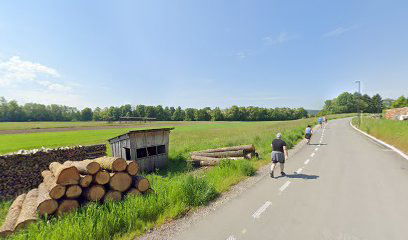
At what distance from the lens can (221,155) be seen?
13719 mm

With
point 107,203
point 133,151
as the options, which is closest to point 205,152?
point 133,151

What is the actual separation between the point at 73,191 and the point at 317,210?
6.57 metres

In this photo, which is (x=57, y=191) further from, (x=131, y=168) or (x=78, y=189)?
(x=131, y=168)

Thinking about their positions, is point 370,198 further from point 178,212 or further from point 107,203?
point 107,203

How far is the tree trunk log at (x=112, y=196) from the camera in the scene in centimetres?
610

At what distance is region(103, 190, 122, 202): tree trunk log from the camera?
610 centimetres

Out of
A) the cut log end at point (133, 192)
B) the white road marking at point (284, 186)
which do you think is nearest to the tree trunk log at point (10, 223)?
the cut log end at point (133, 192)

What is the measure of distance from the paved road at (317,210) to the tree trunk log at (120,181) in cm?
271

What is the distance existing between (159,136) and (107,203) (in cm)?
817

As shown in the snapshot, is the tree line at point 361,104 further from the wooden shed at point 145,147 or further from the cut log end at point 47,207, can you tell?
the cut log end at point 47,207

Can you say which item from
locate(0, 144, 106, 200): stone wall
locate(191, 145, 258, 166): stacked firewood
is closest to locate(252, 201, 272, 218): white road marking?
locate(191, 145, 258, 166): stacked firewood

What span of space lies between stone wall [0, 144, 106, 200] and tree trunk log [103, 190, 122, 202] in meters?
7.73

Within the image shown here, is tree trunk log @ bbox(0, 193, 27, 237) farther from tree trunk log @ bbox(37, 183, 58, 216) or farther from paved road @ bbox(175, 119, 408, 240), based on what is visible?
paved road @ bbox(175, 119, 408, 240)

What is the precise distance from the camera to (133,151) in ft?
41.3
